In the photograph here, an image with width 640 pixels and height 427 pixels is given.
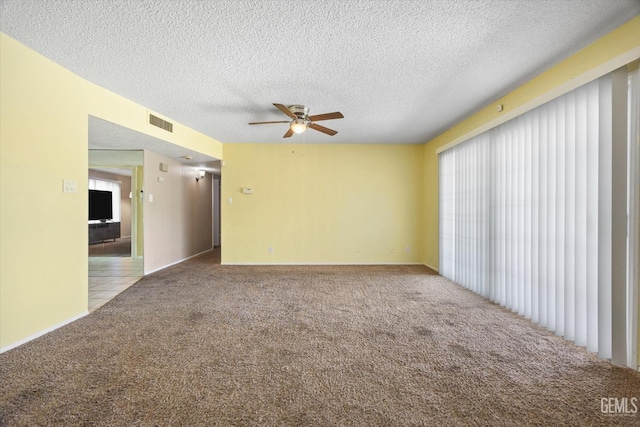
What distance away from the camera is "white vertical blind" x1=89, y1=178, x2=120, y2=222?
28.3 feet

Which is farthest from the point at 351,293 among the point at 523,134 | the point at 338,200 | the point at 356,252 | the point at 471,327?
the point at 523,134

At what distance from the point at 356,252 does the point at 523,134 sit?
3.59 metres

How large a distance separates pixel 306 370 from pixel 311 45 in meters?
2.59

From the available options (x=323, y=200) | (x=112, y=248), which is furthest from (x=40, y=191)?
(x=112, y=248)

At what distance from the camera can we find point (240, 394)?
165 cm

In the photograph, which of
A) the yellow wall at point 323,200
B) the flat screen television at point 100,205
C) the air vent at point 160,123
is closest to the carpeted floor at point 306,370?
the yellow wall at point 323,200

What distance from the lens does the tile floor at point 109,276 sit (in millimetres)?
3557

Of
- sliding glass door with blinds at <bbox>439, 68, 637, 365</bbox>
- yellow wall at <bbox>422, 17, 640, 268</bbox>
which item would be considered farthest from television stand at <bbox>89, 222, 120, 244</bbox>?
sliding glass door with blinds at <bbox>439, 68, 637, 365</bbox>

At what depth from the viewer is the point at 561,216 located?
2.42m

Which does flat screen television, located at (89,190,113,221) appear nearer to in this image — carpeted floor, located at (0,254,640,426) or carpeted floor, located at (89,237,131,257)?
carpeted floor, located at (89,237,131,257)

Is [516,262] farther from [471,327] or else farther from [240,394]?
[240,394]

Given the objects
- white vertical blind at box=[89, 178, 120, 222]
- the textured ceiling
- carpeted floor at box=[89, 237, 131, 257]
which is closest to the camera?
the textured ceiling

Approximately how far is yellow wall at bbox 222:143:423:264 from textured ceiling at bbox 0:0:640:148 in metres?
2.17

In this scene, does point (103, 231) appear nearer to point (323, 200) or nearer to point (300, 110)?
point (323, 200)
